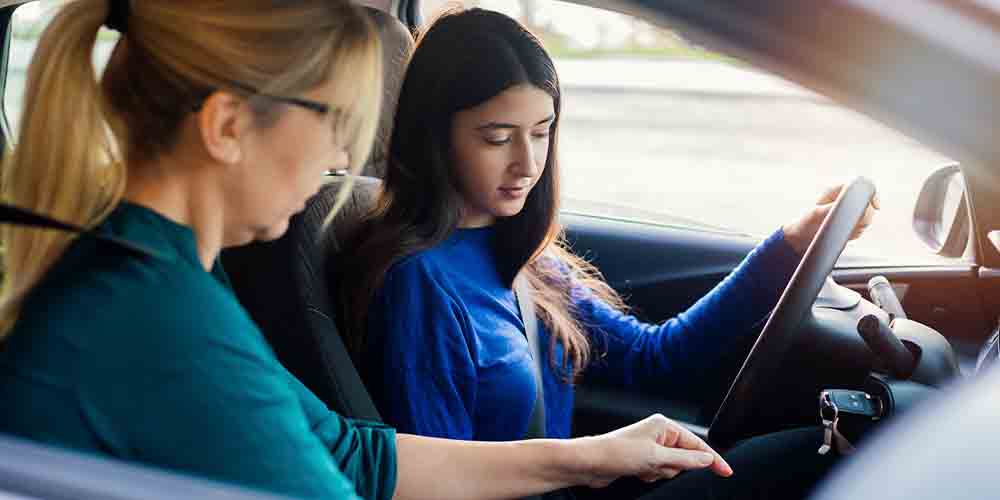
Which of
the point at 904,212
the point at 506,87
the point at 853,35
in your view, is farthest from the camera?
the point at 904,212

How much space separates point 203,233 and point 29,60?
25cm

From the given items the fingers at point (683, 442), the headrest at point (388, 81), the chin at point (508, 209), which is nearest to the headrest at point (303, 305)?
the headrest at point (388, 81)

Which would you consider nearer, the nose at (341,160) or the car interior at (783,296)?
the car interior at (783,296)

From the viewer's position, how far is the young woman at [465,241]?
1697 millimetres

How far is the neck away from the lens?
43.6 inches

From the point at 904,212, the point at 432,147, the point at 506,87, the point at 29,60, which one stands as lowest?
the point at 904,212

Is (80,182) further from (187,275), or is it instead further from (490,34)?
(490,34)

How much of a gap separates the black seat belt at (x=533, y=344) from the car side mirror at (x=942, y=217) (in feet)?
2.32

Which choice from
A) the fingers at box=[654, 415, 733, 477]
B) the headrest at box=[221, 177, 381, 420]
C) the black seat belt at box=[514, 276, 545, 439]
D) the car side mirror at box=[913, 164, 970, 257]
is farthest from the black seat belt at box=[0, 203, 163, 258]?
the car side mirror at box=[913, 164, 970, 257]

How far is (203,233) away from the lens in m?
1.14

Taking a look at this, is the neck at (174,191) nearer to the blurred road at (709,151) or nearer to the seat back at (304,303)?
the seat back at (304,303)

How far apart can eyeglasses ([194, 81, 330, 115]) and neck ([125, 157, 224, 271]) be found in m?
0.06

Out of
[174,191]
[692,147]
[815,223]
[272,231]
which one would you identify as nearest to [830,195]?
[815,223]

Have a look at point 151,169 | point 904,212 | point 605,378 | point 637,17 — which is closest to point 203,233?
point 151,169
